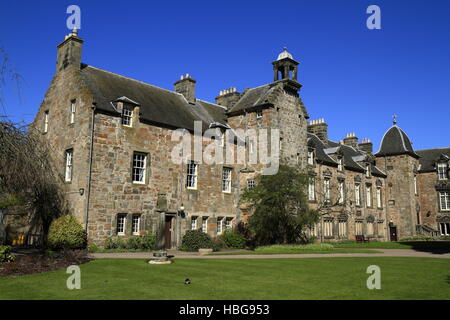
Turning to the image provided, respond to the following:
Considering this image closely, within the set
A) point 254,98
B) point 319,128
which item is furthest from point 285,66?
point 319,128

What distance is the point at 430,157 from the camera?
5106 cm

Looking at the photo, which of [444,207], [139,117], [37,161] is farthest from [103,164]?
[444,207]

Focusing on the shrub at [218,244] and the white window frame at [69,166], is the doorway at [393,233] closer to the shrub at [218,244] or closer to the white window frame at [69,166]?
the shrub at [218,244]

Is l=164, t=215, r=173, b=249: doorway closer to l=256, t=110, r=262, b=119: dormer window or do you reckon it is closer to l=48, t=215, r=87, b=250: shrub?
l=48, t=215, r=87, b=250: shrub

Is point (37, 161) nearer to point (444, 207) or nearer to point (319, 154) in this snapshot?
point (319, 154)

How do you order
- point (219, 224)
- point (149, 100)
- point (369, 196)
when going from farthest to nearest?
point (369, 196)
point (219, 224)
point (149, 100)

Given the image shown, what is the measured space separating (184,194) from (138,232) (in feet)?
14.4

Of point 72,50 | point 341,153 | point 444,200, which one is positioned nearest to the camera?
point 72,50

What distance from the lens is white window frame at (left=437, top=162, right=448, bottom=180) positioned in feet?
159

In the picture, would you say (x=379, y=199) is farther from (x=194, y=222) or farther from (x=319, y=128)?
(x=194, y=222)

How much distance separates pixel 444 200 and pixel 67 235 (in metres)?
44.7

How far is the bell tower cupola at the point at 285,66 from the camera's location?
32.8 meters

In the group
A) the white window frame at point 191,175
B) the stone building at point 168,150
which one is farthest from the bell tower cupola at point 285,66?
the white window frame at point 191,175

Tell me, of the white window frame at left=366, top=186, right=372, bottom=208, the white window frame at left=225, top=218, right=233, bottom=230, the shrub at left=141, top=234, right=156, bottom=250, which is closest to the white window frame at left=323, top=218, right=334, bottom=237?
the white window frame at left=366, top=186, right=372, bottom=208
